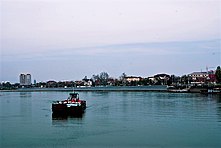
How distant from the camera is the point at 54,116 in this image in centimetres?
2620

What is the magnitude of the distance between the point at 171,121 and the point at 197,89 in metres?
50.7

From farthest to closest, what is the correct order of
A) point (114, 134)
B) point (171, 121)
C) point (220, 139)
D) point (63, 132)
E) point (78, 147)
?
point (171, 121)
point (63, 132)
point (114, 134)
point (220, 139)
point (78, 147)

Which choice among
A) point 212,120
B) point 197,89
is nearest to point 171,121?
point 212,120

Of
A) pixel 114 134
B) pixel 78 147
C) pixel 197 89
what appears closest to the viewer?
pixel 78 147

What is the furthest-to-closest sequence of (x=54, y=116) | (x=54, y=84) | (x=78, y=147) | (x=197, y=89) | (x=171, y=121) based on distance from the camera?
(x=54, y=84) → (x=197, y=89) → (x=54, y=116) → (x=171, y=121) → (x=78, y=147)

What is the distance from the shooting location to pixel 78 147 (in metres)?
13.8

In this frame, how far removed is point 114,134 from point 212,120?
28.1 feet

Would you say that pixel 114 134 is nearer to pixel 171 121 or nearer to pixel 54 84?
pixel 171 121

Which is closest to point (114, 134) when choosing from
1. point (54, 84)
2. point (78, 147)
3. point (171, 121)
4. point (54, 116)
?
point (78, 147)

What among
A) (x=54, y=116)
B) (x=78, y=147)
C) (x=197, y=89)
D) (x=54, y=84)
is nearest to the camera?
(x=78, y=147)

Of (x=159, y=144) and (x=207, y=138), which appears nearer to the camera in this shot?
(x=159, y=144)

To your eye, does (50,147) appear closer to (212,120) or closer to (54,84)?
(212,120)

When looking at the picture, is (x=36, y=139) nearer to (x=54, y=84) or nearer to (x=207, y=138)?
(x=207, y=138)

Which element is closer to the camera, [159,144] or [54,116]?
[159,144]
